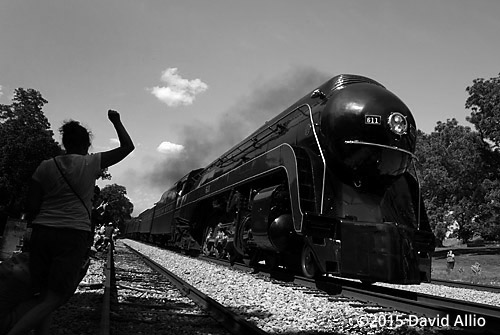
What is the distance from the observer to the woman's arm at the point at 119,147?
9.45 ft

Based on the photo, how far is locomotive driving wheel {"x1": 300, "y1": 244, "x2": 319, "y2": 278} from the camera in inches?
254

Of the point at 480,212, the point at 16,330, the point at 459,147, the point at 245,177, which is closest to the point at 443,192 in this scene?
the point at 459,147

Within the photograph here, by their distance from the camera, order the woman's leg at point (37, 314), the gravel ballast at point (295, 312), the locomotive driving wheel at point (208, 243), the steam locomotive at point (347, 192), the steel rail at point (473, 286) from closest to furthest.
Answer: the woman's leg at point (37, 314) → the gravel ballast at point (295, 312) → the steam locomotive at point (347, 192) → the steel rail at point (473, 286) → the locomotive driving wheel at point (208, 243)

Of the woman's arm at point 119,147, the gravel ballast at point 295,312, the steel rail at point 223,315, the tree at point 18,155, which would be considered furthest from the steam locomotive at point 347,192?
the tree at point 18,155

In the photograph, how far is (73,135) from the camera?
9.61 ft

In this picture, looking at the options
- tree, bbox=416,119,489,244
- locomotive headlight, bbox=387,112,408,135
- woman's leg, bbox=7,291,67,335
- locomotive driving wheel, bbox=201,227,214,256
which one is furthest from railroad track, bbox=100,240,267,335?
tree, bbox=416,119,489,244

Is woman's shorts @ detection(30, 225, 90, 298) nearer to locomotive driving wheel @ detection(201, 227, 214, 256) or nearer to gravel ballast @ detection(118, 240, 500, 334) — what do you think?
gravel ballast @ detection(118, 240, 500, 334)

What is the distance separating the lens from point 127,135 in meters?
2.97

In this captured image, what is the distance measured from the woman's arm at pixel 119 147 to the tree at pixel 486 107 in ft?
83.6

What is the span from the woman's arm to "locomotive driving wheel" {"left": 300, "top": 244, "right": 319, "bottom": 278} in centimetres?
409

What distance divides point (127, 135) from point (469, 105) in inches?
1093

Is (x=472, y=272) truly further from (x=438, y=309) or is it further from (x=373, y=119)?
(x=438, y=309)

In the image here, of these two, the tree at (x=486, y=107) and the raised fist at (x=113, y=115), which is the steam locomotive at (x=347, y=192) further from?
the tree at (x=486, y=107)

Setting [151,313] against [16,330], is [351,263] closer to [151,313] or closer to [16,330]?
[151,313]
